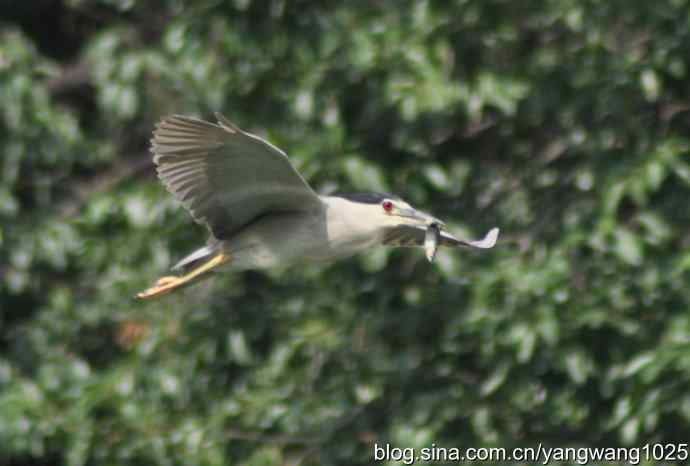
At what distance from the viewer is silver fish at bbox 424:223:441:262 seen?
4729 millimetres

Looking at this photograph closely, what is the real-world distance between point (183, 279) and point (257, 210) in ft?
1.08

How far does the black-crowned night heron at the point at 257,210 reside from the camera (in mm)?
4594

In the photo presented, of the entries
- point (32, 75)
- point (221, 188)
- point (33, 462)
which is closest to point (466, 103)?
point (221, 188)

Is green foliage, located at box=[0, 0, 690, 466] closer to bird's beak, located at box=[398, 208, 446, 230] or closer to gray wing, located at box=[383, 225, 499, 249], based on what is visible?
gray wing, located at box=[383, 225, 499, 249]

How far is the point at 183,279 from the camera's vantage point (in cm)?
506

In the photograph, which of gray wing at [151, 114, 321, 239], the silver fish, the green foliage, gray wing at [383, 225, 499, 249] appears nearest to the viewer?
gray wing at [151, 114, 321, 239]

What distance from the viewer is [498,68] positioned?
608 cm

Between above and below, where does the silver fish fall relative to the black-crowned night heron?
below

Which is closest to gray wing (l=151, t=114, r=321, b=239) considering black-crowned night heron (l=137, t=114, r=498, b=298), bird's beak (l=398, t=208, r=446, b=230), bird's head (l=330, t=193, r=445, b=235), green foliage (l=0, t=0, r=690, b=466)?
black-crowned night heron (l=137, t=114, r=498, b=298)

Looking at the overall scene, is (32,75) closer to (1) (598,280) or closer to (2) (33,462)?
(2) (33,462)

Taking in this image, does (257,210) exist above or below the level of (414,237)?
above

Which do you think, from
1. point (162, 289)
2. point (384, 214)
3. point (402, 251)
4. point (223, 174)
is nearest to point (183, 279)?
point (162, 289)

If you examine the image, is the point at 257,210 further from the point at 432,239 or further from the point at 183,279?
the point at 432,239

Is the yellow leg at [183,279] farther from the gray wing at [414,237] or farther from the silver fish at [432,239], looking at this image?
the silver fish at [432,239]
